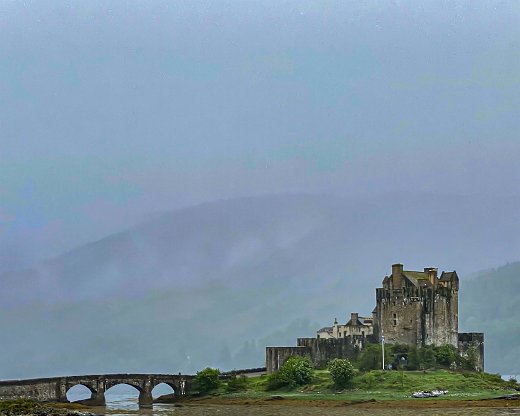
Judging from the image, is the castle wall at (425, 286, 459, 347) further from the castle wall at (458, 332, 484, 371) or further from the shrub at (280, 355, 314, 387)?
the shrub at (280, 355, 314, 387)

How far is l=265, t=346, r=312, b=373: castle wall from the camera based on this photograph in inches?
5512

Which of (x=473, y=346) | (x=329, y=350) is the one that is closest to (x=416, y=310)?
(x=473, y=346)

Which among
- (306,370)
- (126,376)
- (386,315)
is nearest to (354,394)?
(306,370)

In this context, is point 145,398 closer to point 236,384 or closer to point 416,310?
point 236,384

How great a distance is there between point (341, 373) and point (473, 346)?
76.6 ft

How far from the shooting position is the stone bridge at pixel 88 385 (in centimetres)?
11975

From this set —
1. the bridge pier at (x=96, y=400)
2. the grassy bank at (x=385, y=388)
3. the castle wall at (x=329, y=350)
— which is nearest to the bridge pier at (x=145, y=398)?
the bridge pier at (x=96, y=400)

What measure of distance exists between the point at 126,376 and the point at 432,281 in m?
37.5

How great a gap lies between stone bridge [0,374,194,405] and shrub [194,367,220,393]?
8.58 feet

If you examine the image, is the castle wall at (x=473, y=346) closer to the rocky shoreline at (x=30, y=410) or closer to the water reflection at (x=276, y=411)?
the water reflection at (x=276, y=411)

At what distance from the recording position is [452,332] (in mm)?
139875

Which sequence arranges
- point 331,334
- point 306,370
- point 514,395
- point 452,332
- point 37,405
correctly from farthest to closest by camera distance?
point 331,334, point 452,332, point 306,370, point 514,395, point 37,405

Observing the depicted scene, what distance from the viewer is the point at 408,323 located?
13812cm

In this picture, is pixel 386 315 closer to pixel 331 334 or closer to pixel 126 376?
pixel 331 334
